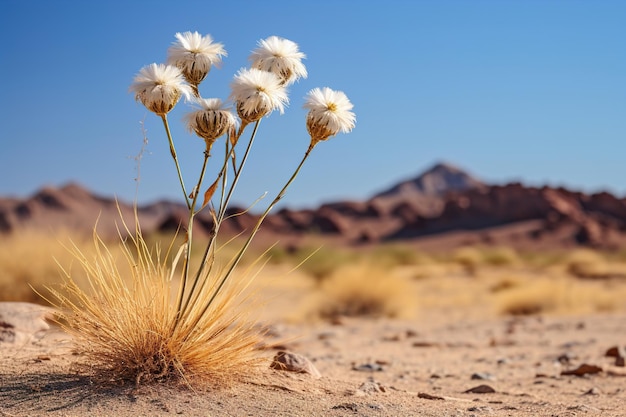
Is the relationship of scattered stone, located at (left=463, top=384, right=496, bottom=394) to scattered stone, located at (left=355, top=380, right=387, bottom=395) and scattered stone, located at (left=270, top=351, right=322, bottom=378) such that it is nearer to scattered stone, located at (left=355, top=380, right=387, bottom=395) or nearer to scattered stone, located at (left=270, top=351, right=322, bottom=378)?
scattered stone, located at (left=355, top=380, right=387, bottom=395)

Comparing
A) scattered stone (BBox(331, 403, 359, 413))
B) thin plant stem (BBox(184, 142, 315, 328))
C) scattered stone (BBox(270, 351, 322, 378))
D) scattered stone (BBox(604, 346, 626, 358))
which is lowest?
scattered stone (BBox(331, 403, 359, 413))

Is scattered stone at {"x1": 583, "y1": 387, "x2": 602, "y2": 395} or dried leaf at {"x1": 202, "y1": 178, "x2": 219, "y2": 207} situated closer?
dried leaf at {"x1": 202, "y1": 178, "x2": 219, "y2": 207}

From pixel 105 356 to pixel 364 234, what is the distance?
68567mm

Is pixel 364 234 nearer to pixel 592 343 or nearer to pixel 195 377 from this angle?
pixel 592 343

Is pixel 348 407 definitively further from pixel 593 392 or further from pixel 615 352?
pixel 615 352

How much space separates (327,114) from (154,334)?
187cm

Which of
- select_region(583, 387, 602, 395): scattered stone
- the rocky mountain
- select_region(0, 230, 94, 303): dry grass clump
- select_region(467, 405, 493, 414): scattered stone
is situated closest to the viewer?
select_region(467, 405, 493, 414): scattered stone

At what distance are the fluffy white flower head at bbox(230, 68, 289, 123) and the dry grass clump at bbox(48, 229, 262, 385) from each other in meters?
1.15

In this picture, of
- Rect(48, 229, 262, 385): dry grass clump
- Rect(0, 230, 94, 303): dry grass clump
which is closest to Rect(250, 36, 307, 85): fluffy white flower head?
Rect(48, 229, 262, 385): dry grass clump

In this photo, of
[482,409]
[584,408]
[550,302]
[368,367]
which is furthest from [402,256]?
[482,409]

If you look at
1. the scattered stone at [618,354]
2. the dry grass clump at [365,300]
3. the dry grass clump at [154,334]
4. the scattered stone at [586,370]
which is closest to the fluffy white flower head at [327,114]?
the dry grass clump at [154,334]

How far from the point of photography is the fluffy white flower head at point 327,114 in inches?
178

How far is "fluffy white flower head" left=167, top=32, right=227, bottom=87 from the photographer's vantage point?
467 cm

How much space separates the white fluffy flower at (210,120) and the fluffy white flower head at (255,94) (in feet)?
0.30
